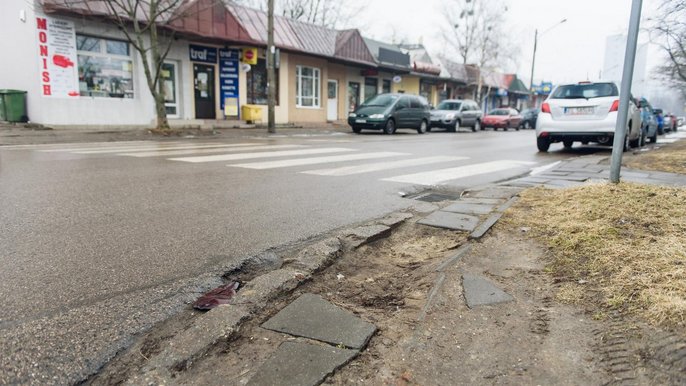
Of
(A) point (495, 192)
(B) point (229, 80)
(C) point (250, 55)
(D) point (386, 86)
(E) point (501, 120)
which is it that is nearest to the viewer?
(A) point (495, 192)

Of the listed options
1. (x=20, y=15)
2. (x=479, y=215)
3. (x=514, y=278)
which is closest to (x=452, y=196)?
(x=479, y=215)

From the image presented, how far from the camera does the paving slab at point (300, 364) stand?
2.00 meters

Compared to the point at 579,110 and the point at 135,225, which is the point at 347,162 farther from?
the point at 579,110

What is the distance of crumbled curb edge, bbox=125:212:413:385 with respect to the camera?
2084mm

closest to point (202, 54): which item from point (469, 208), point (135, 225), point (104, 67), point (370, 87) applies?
point (104, 67)

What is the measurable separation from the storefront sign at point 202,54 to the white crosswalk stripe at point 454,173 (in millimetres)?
15043

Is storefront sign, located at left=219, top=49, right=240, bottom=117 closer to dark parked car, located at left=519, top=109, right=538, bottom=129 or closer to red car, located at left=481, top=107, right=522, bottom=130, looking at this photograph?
red car, located at left=481, top=107, right=522, bottom=130

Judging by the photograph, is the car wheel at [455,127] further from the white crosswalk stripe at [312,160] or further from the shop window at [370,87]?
the white crosswalk stripe at [312,160]

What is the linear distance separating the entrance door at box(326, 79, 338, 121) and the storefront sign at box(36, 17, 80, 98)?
14.2 m

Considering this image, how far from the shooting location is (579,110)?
35.3 feet

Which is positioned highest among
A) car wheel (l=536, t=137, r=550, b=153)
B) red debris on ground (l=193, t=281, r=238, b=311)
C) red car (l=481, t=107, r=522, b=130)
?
red car (l=481, t=107, r=522, b=130)

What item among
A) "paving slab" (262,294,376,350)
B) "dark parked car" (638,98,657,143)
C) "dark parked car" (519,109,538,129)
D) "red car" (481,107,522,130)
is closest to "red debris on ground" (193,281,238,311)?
"paving slab" (262,294,376,350)

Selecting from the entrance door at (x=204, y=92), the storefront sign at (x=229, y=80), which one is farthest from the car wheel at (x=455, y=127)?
the entrance door at (x=204, y=92)

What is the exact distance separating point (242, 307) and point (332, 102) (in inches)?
1045
